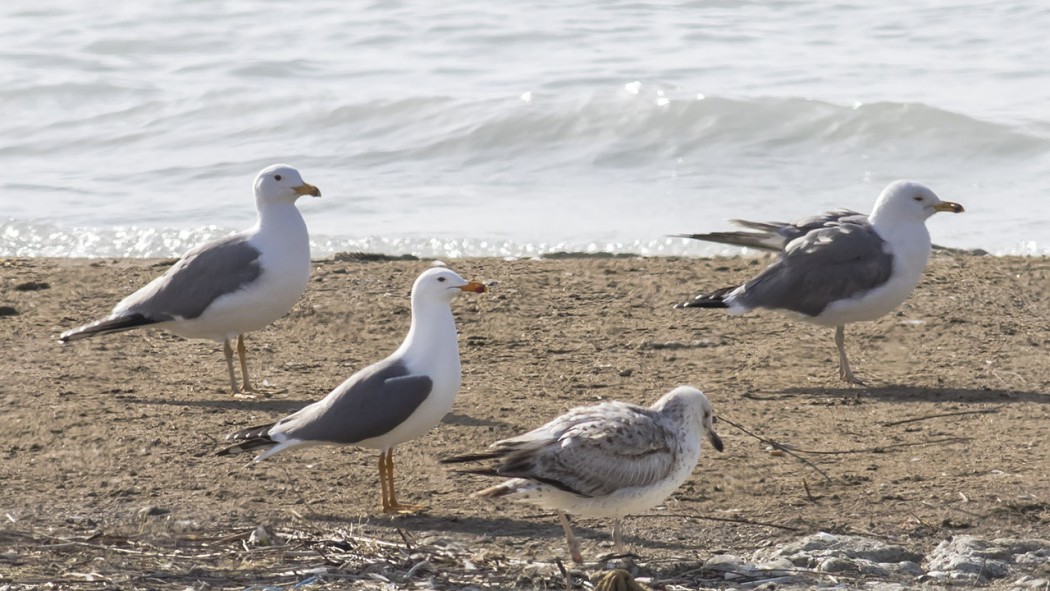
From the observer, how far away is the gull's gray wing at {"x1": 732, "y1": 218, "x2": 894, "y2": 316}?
8891 millimetres

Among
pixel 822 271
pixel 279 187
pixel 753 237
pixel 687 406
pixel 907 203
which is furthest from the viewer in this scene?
pixel 753 237

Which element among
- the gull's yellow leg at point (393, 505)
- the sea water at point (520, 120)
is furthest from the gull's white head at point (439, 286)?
the sea water at point (520, 120)

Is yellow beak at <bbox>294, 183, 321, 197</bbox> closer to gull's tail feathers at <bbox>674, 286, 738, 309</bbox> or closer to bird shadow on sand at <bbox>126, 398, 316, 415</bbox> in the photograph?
bird shadow on sand at <bbox>126, 398, 316, 415</bbox>

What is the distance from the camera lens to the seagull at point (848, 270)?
8875mm

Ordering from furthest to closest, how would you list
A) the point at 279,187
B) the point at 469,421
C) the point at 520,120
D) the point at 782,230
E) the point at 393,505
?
the point at 520,120 → the point at 782,230 → the point at 279,187 → the point at 469,421 → the point at 393,505

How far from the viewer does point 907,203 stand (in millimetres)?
9164

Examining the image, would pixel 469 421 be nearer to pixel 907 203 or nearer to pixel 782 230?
pixel 782 230

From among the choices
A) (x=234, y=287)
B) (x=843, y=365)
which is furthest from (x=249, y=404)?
(x=843, y=365)

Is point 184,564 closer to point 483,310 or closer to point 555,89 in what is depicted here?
point 483,310

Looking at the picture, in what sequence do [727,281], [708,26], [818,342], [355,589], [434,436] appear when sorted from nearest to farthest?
[355,589], [434,436], [818,342], [727,281], [708,26]

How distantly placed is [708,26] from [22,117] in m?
9.13

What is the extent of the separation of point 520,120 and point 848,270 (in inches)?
340

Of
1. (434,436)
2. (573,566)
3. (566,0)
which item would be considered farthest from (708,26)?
(573,566)

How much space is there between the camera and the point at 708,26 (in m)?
21.5
